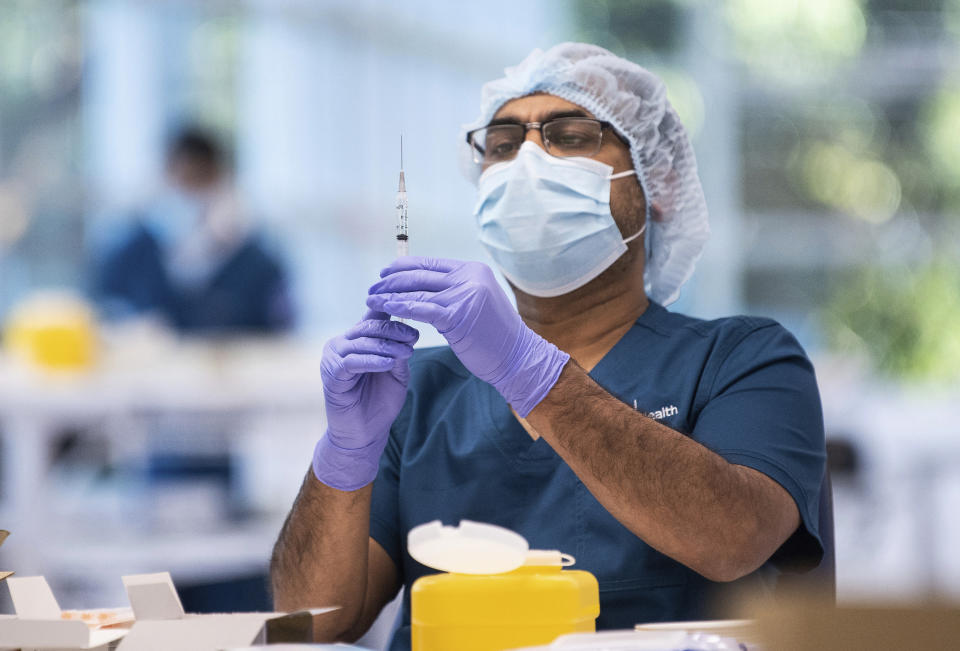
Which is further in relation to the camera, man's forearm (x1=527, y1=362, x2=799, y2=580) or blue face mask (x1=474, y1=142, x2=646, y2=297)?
blue face mask (x1=474, y1=142, x2=646, y2=297)

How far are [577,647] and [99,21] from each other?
15.3 feet

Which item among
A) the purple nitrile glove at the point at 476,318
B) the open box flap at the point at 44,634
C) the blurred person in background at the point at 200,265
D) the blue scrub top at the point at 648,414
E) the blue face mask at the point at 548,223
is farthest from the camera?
the blurred person in background at the point at 200,265

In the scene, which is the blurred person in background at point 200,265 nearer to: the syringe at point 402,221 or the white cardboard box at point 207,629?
the syringe at point 402,221

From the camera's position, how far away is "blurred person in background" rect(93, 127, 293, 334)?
335 cm

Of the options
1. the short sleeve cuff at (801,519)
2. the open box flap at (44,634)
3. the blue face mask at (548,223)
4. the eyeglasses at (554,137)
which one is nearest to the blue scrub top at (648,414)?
the short sleeve cuff at (801,519)

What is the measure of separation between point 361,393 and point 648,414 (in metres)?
0.33

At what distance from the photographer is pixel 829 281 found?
5.58m

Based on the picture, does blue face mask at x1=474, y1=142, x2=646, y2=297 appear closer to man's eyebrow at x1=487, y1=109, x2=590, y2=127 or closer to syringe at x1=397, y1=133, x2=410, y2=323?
man's eyebrow at x1=487, y1=109, x2=590, y2=127

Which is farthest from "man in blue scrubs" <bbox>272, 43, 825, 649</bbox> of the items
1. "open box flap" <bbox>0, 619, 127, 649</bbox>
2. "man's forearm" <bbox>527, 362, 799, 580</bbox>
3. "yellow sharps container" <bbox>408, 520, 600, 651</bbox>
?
"open box flap" <bbox>0, 619, 127, 649</bbox>

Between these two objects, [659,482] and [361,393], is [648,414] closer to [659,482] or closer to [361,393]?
[659,482]

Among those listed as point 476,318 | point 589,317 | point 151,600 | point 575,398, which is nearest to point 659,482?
point 575,398

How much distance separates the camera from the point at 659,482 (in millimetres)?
1007

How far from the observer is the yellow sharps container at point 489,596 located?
0.78 metres

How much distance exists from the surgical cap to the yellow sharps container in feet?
2.33
